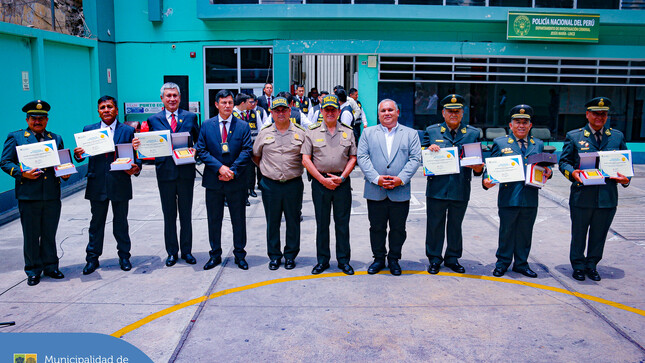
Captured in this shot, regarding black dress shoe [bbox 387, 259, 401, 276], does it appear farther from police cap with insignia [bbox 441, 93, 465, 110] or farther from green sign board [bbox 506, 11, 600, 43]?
green sign board [bbox 506, 11, 600, 43]

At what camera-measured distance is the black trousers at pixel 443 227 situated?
255 inches

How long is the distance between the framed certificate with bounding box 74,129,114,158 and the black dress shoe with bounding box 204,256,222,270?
1743 millimetres

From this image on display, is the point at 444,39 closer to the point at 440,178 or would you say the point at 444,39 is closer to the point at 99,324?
the point at 440,178

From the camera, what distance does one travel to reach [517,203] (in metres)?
6.30

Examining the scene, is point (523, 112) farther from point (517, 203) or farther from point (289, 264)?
point (289, 264)

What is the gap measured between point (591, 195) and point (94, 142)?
18.6 feet

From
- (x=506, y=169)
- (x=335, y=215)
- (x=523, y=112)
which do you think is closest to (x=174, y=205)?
(x=335, y=215)

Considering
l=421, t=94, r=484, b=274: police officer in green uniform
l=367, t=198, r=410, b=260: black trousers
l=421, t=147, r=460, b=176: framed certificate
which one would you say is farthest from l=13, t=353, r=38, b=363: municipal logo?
l=421, t=94, r=484, b=274: police officer in green uniform

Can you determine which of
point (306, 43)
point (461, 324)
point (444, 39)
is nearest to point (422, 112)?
point (444, 39)

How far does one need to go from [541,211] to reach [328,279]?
5.33 m

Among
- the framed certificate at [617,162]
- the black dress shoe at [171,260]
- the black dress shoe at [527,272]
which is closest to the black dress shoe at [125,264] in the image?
the black dress shoe at [171,260]

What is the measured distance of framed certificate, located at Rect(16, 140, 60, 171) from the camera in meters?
5.97

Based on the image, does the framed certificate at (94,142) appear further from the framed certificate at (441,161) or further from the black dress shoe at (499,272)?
the black dress shoe at (499,272)

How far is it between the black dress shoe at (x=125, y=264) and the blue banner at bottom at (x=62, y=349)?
3535 mm
